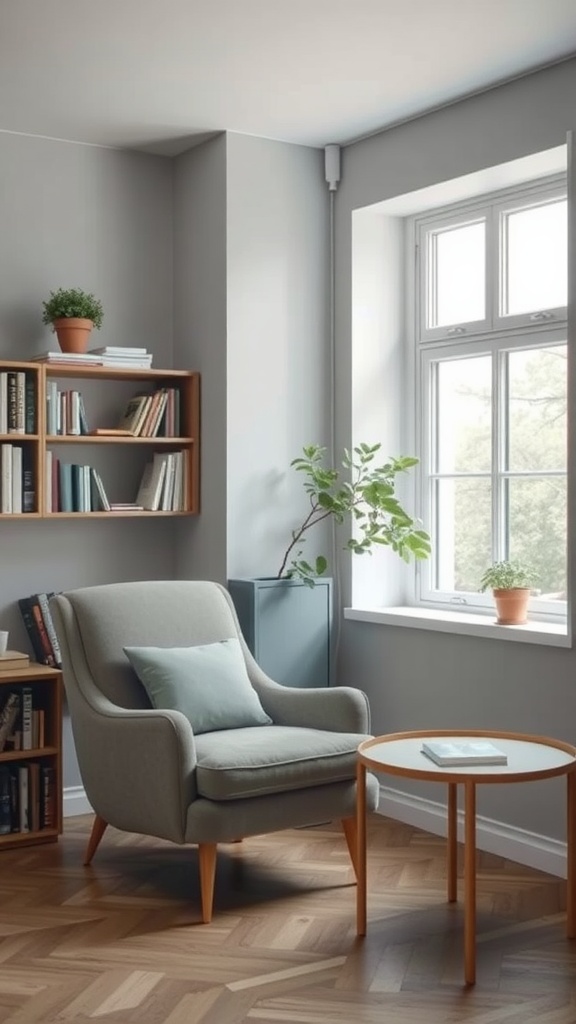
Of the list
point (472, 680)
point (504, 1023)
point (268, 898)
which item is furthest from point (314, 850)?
point (504, 1023)

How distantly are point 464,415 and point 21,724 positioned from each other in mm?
2033

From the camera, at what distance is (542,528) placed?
4379 millimetres

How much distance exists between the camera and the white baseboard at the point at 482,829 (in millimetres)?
3979

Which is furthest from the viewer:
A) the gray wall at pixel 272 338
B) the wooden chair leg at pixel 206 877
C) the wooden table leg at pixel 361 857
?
the gray wall at pixel 272 338

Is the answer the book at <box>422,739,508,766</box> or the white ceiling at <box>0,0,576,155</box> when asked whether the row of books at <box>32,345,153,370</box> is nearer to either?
the white ceiling at <box>0,0,576,155</box>

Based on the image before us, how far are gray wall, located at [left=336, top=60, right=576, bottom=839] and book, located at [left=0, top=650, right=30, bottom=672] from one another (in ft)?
4.27

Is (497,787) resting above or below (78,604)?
below

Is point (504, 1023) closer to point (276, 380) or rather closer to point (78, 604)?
point (78, 604)

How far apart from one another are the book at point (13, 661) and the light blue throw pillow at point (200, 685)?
62cm

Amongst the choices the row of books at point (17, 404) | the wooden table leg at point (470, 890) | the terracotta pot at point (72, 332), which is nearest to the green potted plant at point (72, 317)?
the terracotta pot at point (72, 332)

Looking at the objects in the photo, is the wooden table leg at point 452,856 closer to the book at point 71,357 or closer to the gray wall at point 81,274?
the gray wall at point 81,274

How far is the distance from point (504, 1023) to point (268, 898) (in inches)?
40.9

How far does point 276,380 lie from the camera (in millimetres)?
4844

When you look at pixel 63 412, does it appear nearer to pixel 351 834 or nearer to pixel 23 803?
pixel 23 803
